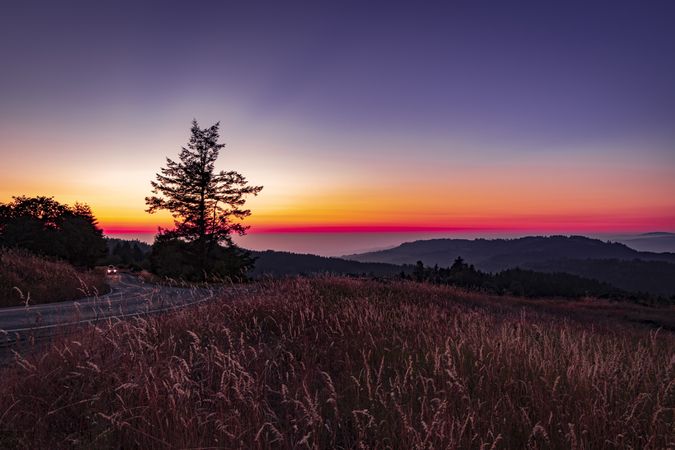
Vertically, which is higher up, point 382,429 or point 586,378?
point 586,378

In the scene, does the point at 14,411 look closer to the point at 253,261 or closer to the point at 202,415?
the point at 202,415

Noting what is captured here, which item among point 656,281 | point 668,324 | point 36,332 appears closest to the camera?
point 36,332

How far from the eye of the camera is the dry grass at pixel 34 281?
46.7 ft

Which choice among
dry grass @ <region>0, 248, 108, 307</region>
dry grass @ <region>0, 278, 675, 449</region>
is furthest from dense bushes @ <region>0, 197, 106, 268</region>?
dry grass @ <region>0, 278, 675, 449</region>

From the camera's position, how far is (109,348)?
233 inches

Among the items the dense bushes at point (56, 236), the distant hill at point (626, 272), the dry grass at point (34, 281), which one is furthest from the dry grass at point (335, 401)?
the distant hill at point (626, 272)

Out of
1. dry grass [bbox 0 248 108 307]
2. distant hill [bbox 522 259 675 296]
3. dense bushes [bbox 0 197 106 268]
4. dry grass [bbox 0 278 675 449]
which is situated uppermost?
dense bushes [bbox 0 197 106 268]

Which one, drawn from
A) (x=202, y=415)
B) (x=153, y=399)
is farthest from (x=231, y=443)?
(x=153, y=399)

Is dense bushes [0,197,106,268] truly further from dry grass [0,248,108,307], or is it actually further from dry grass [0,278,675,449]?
dry grass [0,278,675,449]

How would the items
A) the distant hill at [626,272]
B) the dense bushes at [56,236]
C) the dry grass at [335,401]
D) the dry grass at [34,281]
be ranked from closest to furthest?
the dry grass at [335,401] < the dry grass at [34,281] < the dense bushes at [56,236] < the distant hill at [626,272]

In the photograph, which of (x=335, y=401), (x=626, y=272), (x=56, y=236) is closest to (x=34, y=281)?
(x=335, y=401)

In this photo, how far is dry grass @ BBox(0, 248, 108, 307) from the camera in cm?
1423

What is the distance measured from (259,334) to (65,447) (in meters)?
4.16

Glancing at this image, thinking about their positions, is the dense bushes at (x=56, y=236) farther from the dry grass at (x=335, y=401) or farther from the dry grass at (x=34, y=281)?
the dry grass at (x=335, y=401)
